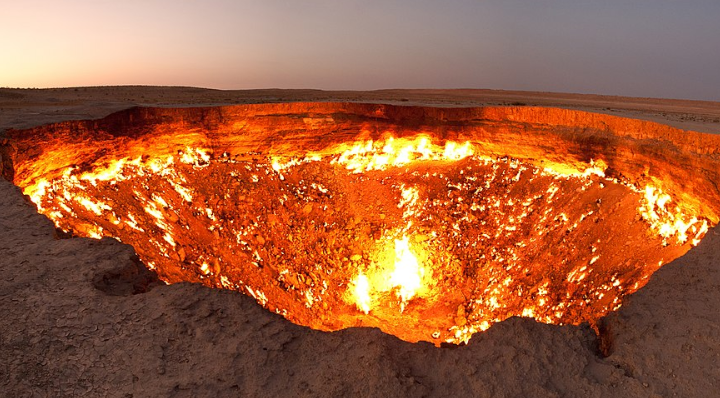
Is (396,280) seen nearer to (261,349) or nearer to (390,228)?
(390,228)

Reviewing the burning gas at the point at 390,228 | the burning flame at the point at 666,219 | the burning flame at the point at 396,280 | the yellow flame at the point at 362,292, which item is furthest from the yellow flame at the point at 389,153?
the burning flame at the point at 666,219

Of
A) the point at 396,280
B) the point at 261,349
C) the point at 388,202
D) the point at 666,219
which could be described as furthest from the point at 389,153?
the point at 261,349

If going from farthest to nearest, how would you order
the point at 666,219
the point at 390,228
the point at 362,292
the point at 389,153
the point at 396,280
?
the point at 389,153 < the point at 390,228 < the point at 396,280 < the point at 362,292 < the point at 666,219

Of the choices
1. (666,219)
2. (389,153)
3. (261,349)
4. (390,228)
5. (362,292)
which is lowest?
(362,292)

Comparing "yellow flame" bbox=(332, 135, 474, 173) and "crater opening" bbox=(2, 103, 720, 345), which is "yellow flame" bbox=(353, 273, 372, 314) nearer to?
"crater opening" bbox=(2, 103, 720, 345)

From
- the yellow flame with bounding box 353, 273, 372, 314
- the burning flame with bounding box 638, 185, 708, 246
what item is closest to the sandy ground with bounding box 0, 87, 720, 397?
the burning flame with bounding box 638, 185, 708, 246

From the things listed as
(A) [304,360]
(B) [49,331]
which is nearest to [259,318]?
(A) [304,360]

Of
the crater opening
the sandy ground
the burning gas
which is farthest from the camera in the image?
the burning gas
